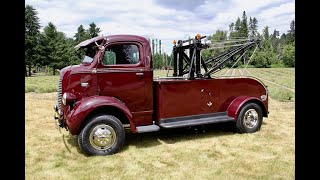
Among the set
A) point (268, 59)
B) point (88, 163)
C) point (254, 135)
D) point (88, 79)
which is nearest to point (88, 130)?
point (88, 163)

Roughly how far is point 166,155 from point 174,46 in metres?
3.45

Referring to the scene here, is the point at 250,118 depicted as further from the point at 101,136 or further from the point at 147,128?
the point at 101,136

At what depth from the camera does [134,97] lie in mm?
6090

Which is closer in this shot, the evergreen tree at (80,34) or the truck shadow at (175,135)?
the truck shadow at (175,135)

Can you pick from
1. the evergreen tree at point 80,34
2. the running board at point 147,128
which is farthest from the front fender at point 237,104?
the evergreen tree at point 80,34

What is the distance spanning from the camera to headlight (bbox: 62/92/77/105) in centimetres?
561

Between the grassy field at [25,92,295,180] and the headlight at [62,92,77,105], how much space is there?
1030 mm

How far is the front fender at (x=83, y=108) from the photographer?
5.37 m

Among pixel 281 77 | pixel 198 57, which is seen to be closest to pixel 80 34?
pixel 281 77

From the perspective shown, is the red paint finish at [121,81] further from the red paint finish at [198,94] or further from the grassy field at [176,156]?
the grassy field at [176,156]

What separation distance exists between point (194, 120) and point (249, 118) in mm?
1585

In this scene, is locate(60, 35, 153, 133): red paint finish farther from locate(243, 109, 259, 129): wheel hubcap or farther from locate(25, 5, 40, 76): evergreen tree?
locate(25, 5, 40, 76): evergreen tree

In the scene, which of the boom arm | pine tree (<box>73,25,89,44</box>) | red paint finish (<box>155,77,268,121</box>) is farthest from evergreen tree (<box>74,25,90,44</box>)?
red paint finish (<box>155,77,268,121</box>)
